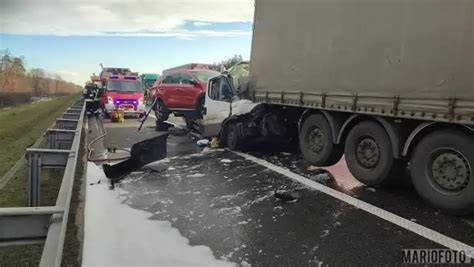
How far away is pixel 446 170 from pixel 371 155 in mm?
1352

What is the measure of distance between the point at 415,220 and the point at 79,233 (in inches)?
148

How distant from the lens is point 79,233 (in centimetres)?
494

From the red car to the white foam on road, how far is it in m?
9.39

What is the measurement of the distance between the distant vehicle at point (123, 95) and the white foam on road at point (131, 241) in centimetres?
1641

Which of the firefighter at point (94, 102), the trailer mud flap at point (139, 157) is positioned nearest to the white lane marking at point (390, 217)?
the trailer mud flap at point (139, 157)

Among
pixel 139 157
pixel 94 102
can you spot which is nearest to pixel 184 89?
pixel 139 157

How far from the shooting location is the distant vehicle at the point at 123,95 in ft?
71.7

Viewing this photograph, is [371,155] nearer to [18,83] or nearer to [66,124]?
[66,124]

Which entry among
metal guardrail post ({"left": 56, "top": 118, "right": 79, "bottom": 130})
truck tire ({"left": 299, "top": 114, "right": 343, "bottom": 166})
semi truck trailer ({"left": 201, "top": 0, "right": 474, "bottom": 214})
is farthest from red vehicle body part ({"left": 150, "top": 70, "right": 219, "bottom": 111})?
truck tire ({"left": 299, "top": 114, "right": 343, "bottom": 166})

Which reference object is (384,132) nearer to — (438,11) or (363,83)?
(363,83)

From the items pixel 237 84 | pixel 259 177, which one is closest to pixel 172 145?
pixel 237 84

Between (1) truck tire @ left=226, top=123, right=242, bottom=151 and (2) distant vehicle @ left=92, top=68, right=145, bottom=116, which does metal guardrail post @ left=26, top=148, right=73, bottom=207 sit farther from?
(2) distant vehicle @ left=92, top=68, right=145, bottom=116

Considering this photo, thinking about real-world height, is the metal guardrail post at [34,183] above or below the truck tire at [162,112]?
below

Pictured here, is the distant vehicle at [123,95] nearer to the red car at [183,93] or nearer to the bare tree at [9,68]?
the red car at [183,93]
